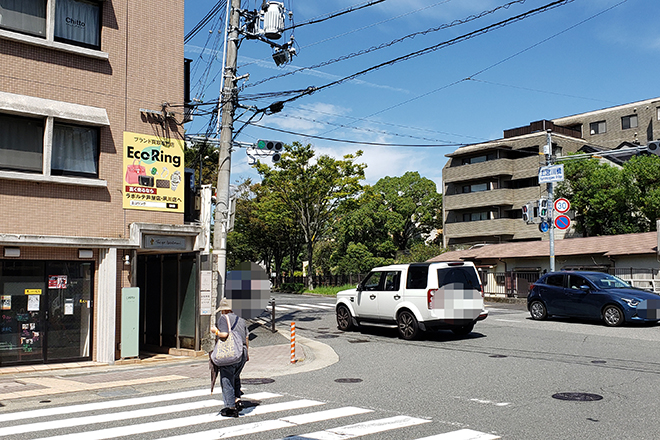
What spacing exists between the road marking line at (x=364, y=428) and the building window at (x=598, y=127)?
57.1 m

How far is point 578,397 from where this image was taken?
29.4ft

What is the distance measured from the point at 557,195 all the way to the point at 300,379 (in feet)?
123

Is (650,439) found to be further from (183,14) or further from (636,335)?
(183,14)

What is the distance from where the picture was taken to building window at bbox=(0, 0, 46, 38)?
1313cm

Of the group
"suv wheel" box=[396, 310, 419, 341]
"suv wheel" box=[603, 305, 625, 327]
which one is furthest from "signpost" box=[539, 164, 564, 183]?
"suv wheel" box=[396, 310, 419, 341]

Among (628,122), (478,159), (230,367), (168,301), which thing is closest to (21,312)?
(168,301)

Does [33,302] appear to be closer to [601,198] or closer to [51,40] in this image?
[51,40]

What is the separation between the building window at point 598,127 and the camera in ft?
190

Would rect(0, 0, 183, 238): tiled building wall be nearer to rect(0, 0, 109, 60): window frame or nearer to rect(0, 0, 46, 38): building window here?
rect(0, 0, 109, 60): window frame

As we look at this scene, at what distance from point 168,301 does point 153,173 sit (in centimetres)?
379

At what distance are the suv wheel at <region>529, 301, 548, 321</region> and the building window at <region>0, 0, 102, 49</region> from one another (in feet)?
51.8

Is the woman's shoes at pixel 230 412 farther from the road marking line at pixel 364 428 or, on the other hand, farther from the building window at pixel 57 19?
the building window at pixel 57 19

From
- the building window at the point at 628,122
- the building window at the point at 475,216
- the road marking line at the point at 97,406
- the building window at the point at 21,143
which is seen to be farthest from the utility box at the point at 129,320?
the building window at the point at 628,122

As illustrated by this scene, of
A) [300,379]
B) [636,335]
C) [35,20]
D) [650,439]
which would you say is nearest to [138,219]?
[35,20]
